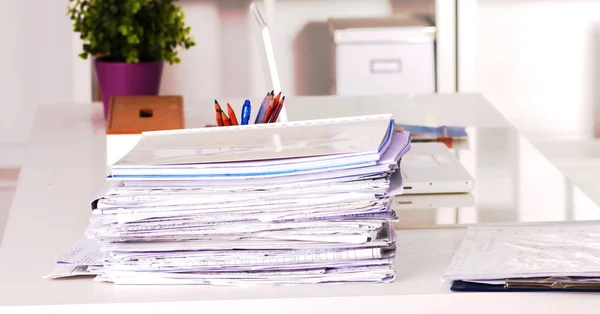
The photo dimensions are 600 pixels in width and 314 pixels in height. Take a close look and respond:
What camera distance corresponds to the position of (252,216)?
3.26ft

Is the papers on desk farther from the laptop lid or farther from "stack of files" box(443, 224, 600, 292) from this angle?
the laptop lid

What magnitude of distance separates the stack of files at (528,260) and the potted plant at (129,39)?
1359 mm

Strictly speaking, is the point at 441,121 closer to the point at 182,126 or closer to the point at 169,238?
the point at 182,126

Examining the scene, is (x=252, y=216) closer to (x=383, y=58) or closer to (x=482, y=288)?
(x=482, y=288)

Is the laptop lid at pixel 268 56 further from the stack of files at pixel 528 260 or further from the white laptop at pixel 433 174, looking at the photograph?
the stack of files at pixel 528 260

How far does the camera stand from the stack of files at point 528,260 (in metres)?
0.98

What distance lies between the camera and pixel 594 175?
3.85 m

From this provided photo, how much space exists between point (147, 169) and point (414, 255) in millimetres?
348

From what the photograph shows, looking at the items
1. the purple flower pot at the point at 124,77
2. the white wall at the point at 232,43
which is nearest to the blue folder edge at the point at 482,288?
the purple flower pot at the point at 124,77

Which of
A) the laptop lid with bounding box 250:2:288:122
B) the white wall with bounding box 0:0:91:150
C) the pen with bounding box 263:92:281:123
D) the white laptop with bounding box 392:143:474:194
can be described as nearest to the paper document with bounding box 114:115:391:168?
the pen with bounding box 263:92:281:123

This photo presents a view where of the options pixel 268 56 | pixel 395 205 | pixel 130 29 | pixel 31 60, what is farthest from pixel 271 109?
pixel 31 60

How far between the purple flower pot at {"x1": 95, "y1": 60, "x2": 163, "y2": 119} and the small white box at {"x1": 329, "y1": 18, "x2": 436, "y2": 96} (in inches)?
49.4

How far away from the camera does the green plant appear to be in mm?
2375

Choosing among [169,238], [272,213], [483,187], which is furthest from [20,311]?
[483,187]
